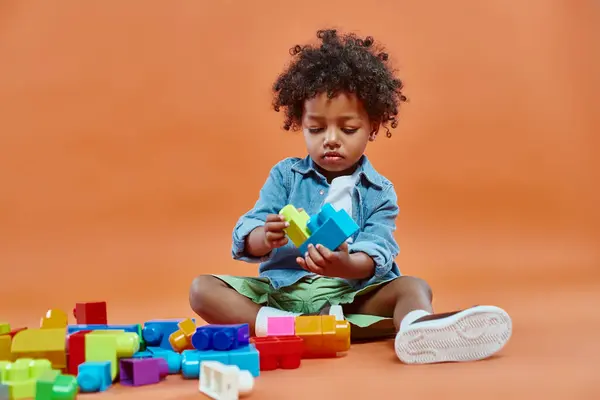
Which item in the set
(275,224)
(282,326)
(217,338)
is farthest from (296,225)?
(217,338)

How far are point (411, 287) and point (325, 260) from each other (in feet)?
0.94

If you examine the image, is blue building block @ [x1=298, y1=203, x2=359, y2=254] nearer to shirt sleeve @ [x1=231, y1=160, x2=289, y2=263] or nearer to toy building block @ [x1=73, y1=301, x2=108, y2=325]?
shirt sleeve @ [x1=231, y1=160, x2=289, y2=263]

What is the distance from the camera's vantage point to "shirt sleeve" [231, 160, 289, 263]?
1.99 metres

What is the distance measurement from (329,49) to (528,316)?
3.10ft

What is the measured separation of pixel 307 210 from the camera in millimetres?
2109

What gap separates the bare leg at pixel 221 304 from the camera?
1896mm

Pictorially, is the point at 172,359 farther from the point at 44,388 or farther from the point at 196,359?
the point at 44,388

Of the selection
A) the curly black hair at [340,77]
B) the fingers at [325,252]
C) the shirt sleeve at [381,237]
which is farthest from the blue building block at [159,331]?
the curly black hair at [340,77]

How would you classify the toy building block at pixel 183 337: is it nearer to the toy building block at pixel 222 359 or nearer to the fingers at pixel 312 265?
the toy building block at pixel 222 359

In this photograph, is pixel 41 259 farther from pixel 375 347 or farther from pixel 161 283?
pixel 375 347

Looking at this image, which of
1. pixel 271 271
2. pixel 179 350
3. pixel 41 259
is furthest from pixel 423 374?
pixel 41 259

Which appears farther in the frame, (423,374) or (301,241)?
(301,241)

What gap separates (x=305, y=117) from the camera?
2.08 meters

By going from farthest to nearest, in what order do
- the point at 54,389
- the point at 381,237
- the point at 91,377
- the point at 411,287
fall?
1. the point at 381,237
2. the point at 411,287
3. the point at 91,377
4. the point at 54,389
